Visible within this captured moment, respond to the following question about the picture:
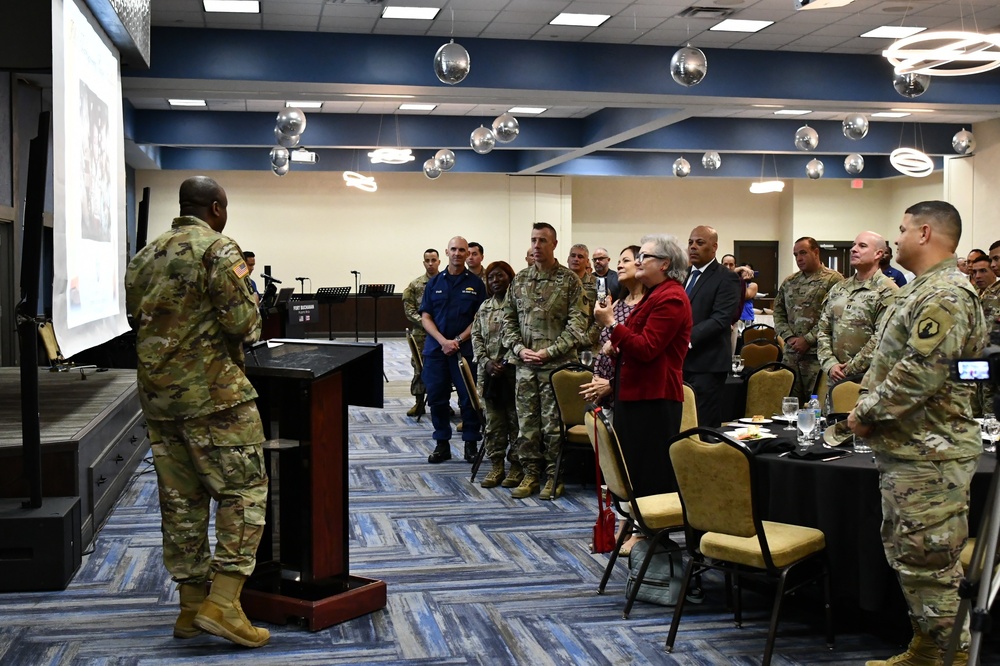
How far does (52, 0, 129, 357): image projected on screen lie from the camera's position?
441cm

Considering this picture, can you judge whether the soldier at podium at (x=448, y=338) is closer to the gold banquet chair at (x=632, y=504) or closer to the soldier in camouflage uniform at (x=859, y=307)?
the soldier in camouflage uniform at (x=859, y=307)

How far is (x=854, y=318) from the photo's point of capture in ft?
20.4

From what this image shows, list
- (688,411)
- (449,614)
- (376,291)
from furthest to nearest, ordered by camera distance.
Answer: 1. (376,291)
2. (688,411)
3. (449,614)

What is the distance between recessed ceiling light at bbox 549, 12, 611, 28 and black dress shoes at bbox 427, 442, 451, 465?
462cm

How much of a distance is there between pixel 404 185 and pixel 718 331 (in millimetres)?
16620

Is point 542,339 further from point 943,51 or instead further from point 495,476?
point 943,51

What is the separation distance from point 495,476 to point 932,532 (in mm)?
3777

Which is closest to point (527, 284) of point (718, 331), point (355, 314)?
point (718, 331)

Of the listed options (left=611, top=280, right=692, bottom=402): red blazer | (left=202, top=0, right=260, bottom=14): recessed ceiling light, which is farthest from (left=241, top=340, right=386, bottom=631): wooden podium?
(left=202, top=0, right=260, bottom=14): recessed ceiling light

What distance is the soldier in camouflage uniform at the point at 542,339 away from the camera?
6176 mm

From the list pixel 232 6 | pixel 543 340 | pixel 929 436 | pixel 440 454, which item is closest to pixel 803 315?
pixel 543 340

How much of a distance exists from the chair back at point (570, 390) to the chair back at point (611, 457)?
190 centimetres

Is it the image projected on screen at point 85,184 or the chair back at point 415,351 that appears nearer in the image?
the image projected on screen at point 85,184

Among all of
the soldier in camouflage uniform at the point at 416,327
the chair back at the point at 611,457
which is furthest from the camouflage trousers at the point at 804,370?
the chair back at the point at 611,457
